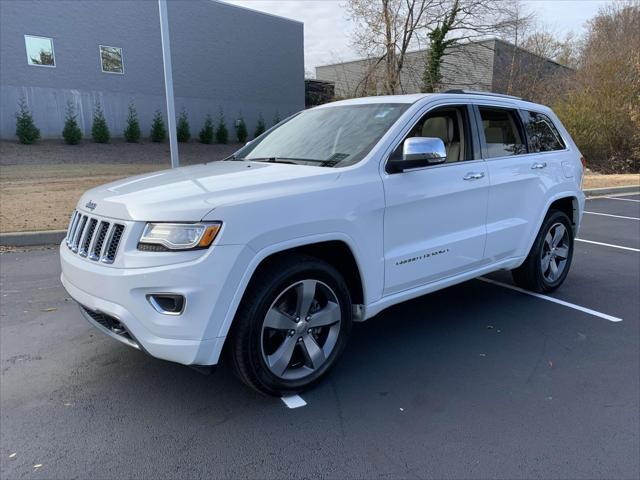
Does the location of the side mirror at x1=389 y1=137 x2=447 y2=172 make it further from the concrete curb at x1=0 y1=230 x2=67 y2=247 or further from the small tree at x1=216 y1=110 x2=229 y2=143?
the small tree at x1=216 y1=110 x2=229 y2=143

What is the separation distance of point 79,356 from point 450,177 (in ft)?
10.0

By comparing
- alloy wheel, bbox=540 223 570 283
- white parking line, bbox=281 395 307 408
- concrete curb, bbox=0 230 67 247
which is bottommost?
white parking line, bbox=281 395 307 408

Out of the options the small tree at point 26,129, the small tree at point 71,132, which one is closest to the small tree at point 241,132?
the small tree at point 71,132

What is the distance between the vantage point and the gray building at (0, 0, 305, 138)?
22.8 metres

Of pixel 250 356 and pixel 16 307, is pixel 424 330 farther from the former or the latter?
pixel 16 307

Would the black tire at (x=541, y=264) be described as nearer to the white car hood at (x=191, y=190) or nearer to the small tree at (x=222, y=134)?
the white car hood at (x=191, y=190)

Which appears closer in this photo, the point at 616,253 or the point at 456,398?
the point at 456,398

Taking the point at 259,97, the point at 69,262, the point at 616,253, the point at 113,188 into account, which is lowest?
the point at 616,253

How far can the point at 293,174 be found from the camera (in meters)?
3.11

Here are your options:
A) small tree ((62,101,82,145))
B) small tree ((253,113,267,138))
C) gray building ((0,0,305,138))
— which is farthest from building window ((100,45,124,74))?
small tree ((253,113,267,138))

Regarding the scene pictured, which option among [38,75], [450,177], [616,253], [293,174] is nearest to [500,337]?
[450,177]

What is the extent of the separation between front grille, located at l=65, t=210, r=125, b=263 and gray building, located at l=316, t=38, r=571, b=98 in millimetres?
19388

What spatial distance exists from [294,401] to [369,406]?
464 millimetres

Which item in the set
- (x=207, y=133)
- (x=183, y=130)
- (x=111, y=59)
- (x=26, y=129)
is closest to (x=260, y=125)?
(x=207, y=133)
